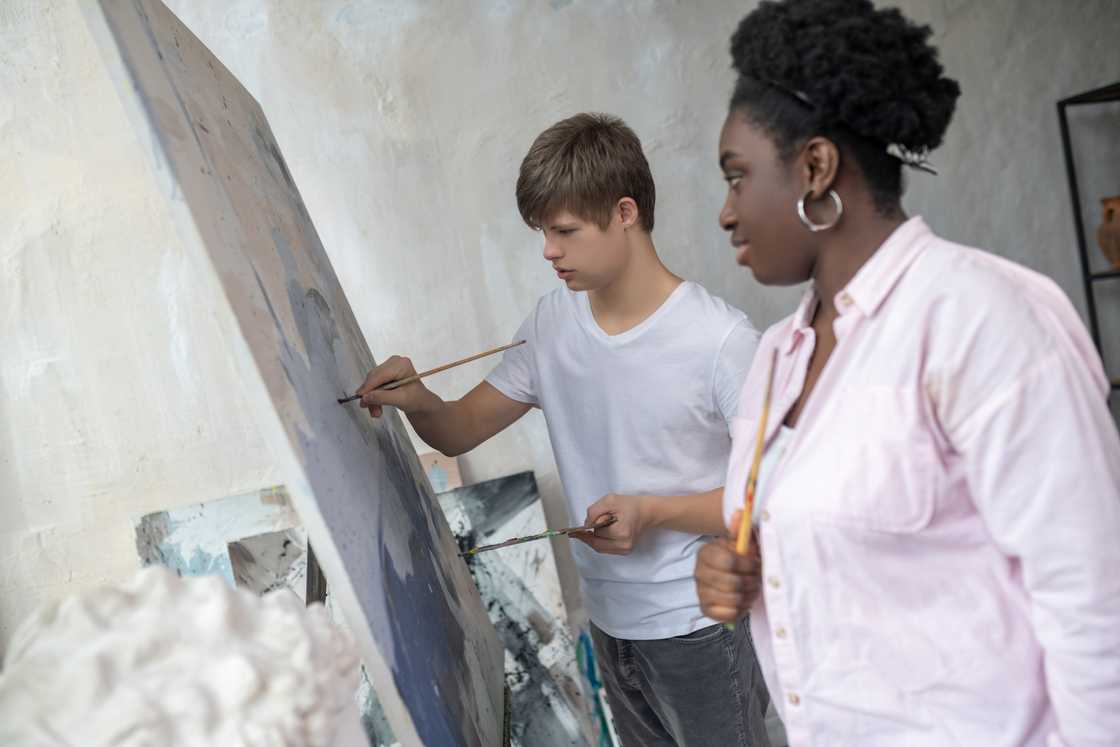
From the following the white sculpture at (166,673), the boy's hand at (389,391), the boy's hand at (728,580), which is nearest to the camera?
the white sculpture at (166,673)

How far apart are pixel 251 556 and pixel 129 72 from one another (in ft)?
5.25

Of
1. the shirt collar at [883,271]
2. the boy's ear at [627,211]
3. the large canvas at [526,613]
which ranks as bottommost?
the large canvas at [526,613]

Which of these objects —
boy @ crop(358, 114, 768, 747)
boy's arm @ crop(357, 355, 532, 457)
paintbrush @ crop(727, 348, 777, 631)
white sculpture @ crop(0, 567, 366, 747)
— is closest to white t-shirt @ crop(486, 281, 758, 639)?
boy @ crop(358, 114, 768, 747)

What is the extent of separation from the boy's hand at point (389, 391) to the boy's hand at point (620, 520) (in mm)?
362

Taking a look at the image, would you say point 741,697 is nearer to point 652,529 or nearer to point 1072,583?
point 652,529

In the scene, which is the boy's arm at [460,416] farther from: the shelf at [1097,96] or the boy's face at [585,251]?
the shelf at [1097,96]

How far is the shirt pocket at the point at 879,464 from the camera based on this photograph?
0.94 m

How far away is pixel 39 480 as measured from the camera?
7.75 feet

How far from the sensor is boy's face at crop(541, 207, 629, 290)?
167 centimetres

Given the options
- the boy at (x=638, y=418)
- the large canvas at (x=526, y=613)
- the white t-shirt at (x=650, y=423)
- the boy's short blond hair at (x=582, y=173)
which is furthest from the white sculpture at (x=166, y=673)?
the large canvas at (x=526, y=613)

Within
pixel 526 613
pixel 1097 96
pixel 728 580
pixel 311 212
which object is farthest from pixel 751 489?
pixel 1097 96

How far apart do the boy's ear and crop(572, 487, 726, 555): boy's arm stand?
499 mm

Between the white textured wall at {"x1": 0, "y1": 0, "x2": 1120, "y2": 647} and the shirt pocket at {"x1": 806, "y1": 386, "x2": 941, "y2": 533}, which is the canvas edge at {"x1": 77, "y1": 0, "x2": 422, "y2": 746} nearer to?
the shirt pocket at {"x1": 806, "y1": 386, "x2": 941, "y2": 533}

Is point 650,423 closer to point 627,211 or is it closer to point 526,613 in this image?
point 627,211
